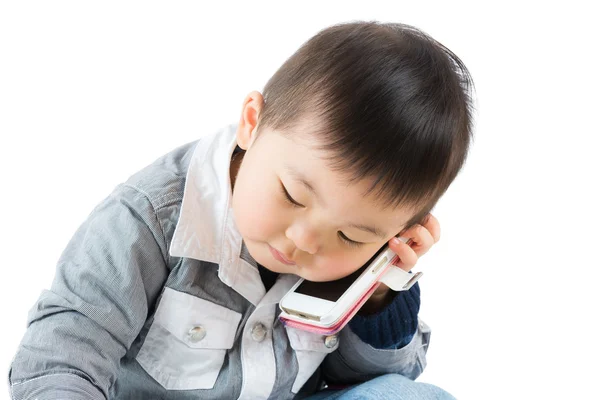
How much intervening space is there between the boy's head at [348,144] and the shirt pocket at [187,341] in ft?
0.39

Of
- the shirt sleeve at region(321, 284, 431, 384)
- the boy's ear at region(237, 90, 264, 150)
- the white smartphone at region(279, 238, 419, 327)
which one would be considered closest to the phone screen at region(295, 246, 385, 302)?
the white smartphone at region(279, 238, 419, 327)

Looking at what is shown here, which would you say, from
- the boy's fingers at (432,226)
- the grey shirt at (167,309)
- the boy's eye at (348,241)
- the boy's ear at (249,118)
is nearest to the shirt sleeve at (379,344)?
the grey shirt at (167,309)

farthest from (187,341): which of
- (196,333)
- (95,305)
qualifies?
(95,305)

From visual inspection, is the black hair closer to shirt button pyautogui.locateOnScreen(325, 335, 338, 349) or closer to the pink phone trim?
the pink phone trim

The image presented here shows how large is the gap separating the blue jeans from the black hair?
11.0 inches

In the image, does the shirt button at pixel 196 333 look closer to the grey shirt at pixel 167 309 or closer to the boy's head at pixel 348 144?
the grey shirt at pixel 167 309

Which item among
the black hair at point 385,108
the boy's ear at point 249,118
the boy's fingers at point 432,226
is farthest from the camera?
the boy's fingers at point 432,226

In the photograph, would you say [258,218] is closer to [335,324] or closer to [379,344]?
[335,324]

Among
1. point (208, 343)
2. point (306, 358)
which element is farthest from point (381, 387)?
point (208, 343)

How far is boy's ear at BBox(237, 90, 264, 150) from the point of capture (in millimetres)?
1108

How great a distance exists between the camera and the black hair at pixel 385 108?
995 millimetres

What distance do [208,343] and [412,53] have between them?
1.54 ft

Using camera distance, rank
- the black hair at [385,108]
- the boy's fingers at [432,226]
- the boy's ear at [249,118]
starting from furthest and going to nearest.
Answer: the boy's fingers at [432,226] → the boy's ear at [249,118] → the black hair at [385,108]

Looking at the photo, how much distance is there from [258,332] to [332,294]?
115 mm
